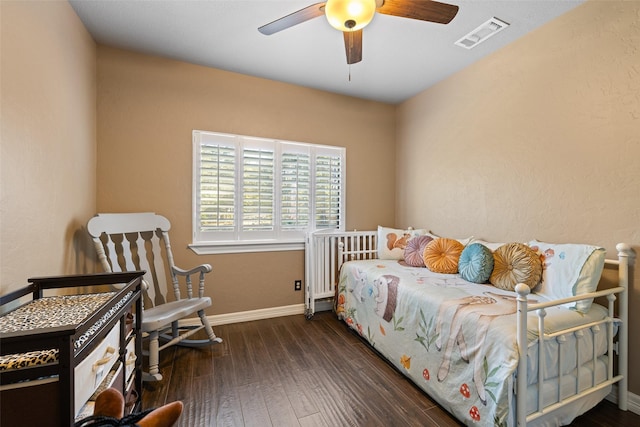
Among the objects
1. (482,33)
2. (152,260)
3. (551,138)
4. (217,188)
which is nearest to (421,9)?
(482,33)

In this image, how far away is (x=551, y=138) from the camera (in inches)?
76.4

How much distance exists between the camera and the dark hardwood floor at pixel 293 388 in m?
1.51

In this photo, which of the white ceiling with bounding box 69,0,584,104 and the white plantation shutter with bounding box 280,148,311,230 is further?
the white plantation shutter with bounding box 280,148,311,230

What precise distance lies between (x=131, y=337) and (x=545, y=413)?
6.97ft

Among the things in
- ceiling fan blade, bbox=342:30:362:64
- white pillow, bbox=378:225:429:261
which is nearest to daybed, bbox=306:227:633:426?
white pillow, bbox=378:225:429:261

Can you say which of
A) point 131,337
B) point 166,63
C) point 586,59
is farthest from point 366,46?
point 131,337

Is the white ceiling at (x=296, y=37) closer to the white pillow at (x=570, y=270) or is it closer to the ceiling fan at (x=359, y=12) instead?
the ceiling fan at (x=359, y=12)

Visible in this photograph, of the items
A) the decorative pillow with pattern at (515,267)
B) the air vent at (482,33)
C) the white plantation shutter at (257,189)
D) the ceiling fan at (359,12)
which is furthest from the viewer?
the white plantation shutter at (257,189)

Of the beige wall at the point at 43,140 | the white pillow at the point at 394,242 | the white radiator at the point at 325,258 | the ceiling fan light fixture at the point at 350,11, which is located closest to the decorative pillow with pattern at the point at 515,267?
the white pillow at the point at 394,242

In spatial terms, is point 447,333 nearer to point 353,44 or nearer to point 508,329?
point 508,329

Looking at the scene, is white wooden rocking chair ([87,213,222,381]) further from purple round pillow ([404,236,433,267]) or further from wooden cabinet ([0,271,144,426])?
purple round pillow ([404,236,433,267])

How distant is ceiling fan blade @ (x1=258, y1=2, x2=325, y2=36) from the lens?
56.5 inches

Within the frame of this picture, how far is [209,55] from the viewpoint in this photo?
2422 mm

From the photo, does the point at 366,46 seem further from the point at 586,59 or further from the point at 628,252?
the point at 628,252
